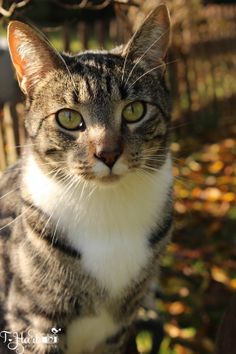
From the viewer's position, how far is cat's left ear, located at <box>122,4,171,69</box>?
1.99m

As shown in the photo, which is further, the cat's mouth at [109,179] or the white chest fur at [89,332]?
the white chest fur at [89,332]

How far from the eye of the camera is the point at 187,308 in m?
3.05

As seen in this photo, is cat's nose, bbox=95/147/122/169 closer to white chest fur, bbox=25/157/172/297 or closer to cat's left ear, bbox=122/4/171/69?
white chest fur, bbox=25/157/172/297

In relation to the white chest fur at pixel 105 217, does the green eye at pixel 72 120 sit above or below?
above

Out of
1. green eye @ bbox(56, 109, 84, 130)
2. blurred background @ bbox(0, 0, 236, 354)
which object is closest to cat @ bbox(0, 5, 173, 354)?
green eye @ bbox(56, 109, 84, 130)

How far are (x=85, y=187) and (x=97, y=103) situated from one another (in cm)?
32

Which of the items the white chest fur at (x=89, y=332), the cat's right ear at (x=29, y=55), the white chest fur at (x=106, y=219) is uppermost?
the cat's right ear at (x=29, y=55)

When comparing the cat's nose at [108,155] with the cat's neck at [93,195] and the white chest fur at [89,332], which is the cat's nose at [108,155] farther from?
the white chest fur at [89,332]

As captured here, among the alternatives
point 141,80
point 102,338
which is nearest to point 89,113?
point 141,80

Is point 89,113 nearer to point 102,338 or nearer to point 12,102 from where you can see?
point 102,338

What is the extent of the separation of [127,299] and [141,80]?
0.90 meters

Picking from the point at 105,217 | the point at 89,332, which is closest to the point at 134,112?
the point at 105,217

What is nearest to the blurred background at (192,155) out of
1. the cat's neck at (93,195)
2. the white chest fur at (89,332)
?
the cat's neck at (93,195)

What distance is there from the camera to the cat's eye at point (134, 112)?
6.41 feet
